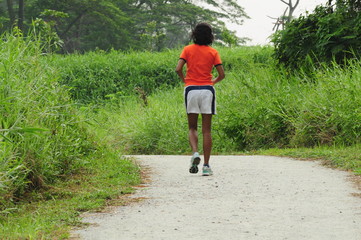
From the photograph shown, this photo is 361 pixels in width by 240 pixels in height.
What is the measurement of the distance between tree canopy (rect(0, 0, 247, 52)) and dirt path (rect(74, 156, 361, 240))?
98.2 ft

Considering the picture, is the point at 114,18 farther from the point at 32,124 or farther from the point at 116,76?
the point at 32,124

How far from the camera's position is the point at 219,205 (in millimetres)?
5797

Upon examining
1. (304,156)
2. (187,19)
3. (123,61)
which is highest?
(187,19)

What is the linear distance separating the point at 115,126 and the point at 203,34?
10185 mm

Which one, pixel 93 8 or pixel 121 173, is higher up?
pixel 93 8

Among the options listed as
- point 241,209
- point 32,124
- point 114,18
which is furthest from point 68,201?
Result: point 114,18

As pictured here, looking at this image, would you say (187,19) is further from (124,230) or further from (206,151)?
(124,230)

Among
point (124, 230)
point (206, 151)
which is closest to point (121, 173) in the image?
point (206, 151)

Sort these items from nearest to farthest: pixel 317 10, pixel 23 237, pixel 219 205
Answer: pixel 23 237, pixel 219 205, pixel 317 10

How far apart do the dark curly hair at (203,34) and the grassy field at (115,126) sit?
5.95 ft

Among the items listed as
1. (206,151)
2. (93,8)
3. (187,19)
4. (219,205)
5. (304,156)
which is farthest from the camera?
(187,19)

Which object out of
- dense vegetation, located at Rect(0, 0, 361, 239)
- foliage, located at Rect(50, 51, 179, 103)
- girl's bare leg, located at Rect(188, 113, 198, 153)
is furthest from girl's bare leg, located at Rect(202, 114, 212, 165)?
foliage, located at Rect(50, 51, 179, 103)

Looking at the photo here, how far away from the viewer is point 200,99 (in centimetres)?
796

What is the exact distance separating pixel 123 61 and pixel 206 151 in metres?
17.8
